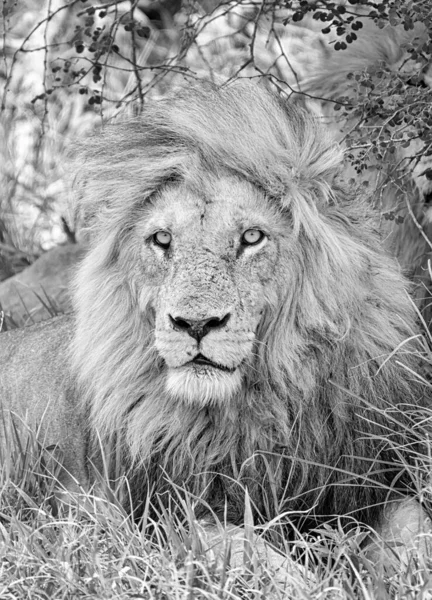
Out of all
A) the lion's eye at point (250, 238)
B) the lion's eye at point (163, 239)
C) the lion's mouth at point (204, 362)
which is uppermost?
the lion's eye at point (250, 238)

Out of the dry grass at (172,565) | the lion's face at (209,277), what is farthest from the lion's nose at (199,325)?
the dry grass at (172,565)

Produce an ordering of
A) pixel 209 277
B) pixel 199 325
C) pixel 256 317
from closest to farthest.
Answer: pixel 199 325 < pixel 209 277 < pixel 256 317

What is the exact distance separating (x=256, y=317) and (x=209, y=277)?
244mm

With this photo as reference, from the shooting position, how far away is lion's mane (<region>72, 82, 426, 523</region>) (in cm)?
372

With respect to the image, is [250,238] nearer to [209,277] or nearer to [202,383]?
[209,277]

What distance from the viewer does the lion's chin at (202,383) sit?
11.4 feet

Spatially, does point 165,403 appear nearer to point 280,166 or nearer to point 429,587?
point 280,166

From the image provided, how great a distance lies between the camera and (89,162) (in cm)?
397

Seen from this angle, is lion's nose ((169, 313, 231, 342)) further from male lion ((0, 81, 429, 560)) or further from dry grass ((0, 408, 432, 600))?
dry grass ((0, 408, 432, 600))

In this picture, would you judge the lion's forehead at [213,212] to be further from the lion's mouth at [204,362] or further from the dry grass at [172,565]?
the dry grass at [172,565]

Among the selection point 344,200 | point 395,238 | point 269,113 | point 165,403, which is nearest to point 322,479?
point 165,403

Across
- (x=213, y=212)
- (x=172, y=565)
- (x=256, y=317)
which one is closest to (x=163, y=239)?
(x=213, y=212)

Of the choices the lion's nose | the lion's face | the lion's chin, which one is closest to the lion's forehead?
the lion's face

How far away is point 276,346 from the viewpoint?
3.72 m
